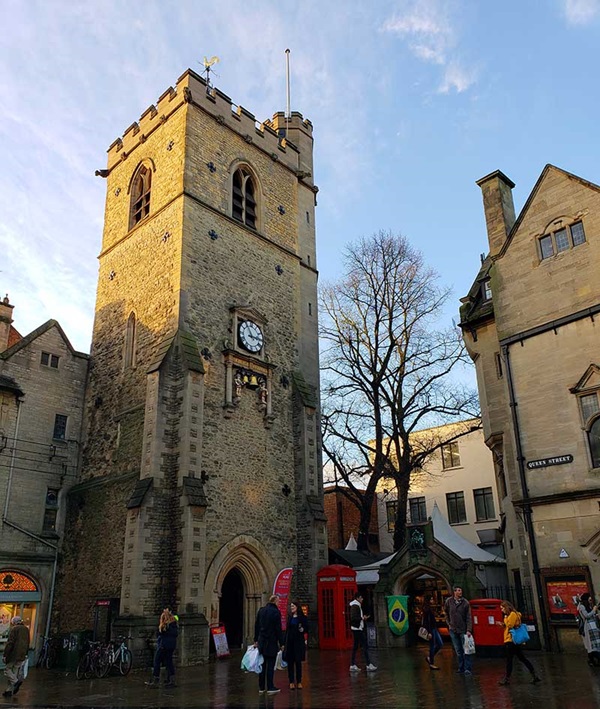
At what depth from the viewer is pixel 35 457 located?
73.3 feet

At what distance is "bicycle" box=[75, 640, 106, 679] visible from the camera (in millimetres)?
15586

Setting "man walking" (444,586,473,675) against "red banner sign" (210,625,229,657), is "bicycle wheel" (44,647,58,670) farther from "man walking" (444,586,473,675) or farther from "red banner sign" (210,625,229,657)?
"man walking" (444,586,473,675)

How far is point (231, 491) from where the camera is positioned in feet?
67.2

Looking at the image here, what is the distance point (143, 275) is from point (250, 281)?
160 inches

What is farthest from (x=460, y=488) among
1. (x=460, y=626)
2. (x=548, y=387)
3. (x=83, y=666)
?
(x=83, y=666)

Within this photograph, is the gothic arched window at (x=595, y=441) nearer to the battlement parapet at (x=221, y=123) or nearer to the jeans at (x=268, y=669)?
the jeans at (x=268, y=669)

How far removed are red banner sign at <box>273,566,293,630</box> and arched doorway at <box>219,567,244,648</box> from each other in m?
1.25

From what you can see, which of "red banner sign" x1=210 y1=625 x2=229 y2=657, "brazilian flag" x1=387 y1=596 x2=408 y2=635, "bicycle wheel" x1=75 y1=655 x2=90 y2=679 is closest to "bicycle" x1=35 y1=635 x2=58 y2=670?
"bicycle wheel" x1=75 y1=655 x2=90 y2=679

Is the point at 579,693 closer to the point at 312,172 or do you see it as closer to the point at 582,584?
the point at 582,584

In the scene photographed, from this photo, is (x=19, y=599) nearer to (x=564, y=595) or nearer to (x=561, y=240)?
(x=564, y=595)

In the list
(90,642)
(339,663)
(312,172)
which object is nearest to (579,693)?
(339,663)

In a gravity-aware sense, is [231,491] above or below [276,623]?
above

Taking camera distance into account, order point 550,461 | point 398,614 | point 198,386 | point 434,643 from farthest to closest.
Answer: point 398,614
point 198,386
point 550,461
point 434,643

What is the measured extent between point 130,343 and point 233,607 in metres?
10.1
